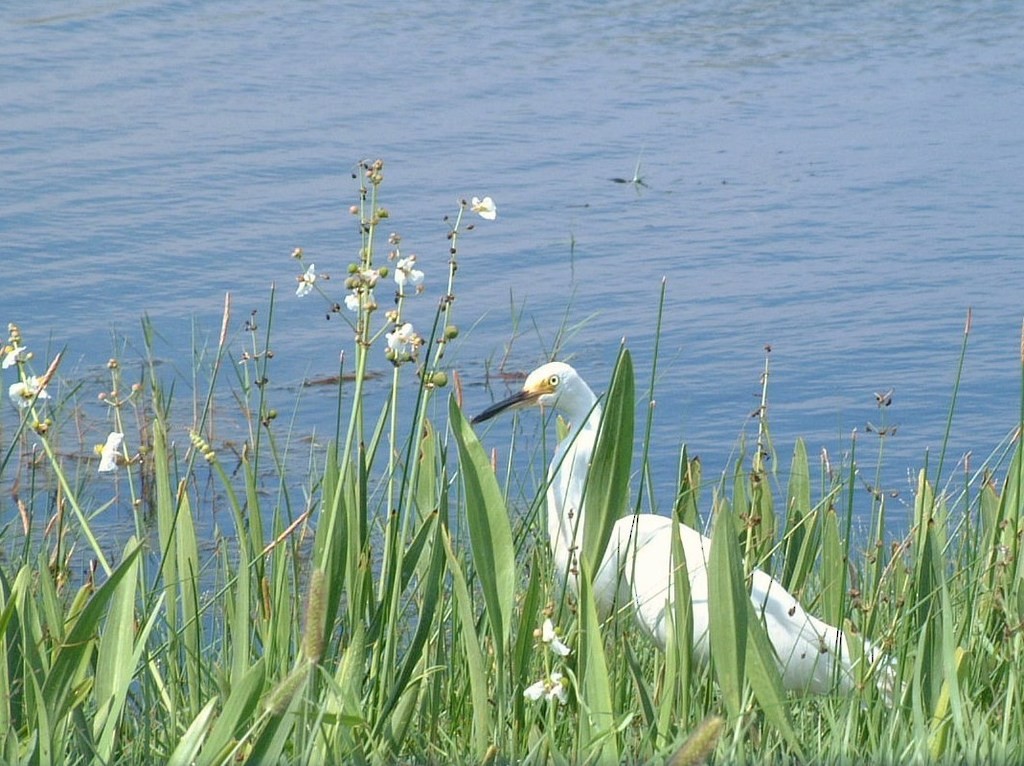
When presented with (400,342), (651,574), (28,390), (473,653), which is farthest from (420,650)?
(651,574)

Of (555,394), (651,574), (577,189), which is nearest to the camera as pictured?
(651,574)

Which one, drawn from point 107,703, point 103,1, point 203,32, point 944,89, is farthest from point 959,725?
A: point 103,1

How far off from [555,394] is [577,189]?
4.22 metres

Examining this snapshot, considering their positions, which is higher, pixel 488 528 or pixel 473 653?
pixel 488 528

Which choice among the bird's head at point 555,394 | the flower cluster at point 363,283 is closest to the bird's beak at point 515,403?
the bird's head at point 555,394

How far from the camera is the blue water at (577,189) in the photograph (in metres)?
5.89

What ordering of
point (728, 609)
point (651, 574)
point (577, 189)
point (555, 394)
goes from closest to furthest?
point (728, 609) → point (651, 574) → point (555, 394) → point (577, 189)

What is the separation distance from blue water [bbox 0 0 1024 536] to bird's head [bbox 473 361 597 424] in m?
0.46

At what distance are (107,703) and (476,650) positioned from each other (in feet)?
1.48

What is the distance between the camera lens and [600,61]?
10.7 metres

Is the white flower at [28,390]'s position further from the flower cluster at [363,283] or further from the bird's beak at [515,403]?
the bird's beak at [515,403]

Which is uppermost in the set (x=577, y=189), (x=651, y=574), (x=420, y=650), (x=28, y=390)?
(x=28, y=390)

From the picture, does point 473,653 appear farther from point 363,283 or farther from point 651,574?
point 651,574

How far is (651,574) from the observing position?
3.43 metres
